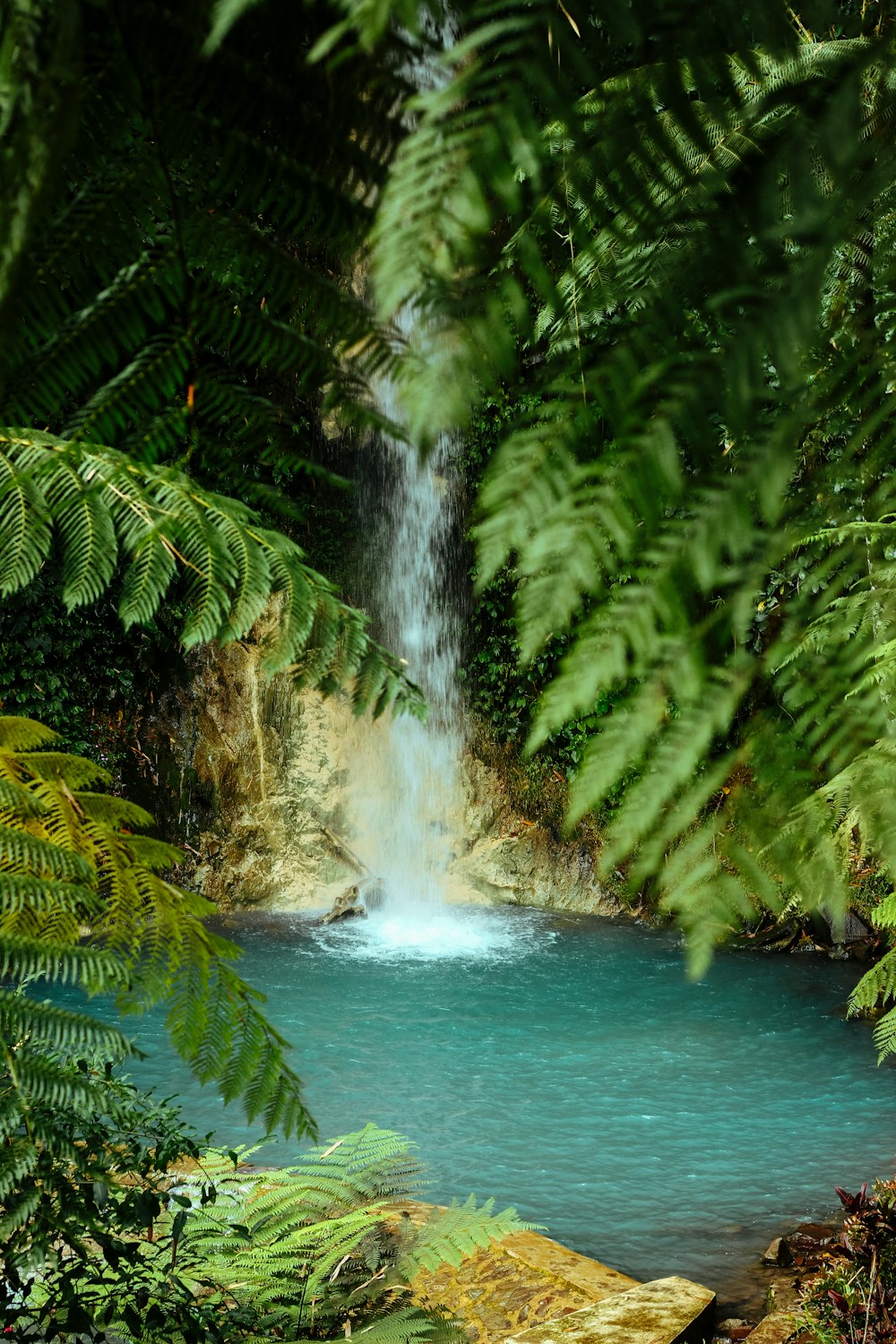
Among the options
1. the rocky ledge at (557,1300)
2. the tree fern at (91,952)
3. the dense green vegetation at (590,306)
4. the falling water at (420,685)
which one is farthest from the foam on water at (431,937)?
the dense green vegetation at (590,306)

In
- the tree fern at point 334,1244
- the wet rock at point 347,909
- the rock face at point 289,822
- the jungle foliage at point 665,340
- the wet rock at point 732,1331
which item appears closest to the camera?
the jungle foliage at point 665,340

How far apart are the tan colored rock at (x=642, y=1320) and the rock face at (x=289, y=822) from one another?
5530mm

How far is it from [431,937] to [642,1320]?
16.5ft

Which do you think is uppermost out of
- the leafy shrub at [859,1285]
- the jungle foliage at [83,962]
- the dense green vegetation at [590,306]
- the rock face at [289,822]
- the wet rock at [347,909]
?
the dense green vegetation at [590,306]

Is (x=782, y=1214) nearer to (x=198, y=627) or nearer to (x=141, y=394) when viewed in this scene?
(x=198, y=627)

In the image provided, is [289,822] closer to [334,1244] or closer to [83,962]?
[334,1244]

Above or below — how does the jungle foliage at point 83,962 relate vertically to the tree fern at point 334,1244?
above

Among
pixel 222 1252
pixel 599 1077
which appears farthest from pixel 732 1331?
pixel 599 1077

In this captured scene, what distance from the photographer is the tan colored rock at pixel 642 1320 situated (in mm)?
2783

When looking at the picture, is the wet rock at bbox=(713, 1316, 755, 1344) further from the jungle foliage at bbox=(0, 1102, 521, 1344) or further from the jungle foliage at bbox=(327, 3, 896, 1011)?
the jungle foliage at bbox=(327, 3, 896, 1011)

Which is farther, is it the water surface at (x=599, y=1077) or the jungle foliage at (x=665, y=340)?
the water surface at (x=599, y=1077)

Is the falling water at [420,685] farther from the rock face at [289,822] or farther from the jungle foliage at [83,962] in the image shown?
the jungle foliage at [83,962]

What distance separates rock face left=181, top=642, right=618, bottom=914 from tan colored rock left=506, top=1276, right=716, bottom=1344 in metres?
5.53

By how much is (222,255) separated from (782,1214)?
Answer: 436 cm
